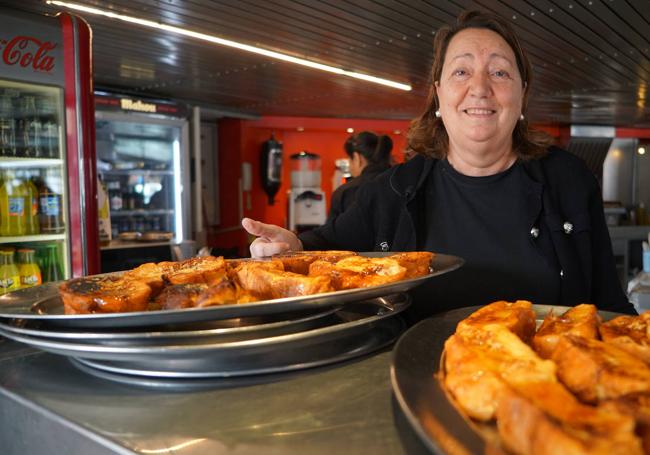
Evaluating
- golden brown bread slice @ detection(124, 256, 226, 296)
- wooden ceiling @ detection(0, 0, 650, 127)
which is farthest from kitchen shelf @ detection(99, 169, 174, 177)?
golden brown bread slice @ detection(124, 256, 226, 296)

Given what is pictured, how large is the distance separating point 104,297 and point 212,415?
0.29m

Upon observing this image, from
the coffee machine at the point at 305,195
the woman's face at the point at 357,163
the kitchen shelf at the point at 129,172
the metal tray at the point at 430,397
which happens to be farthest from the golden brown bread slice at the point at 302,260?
the coffee machine at the point at 305,195

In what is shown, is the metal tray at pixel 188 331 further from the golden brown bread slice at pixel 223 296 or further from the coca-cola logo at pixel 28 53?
the coca-cola logo at pixel 28 53

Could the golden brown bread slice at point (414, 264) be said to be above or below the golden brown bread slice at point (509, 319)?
above

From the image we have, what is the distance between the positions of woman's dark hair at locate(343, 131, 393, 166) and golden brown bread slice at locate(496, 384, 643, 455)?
4.01 metres

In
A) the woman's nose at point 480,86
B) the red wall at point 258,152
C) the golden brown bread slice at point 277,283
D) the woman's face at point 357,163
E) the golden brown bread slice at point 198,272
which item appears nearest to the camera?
the golden brown bread slice at point 277,283

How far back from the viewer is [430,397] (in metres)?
0.64

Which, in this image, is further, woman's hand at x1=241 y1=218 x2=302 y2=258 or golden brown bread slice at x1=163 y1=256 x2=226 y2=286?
woman's hand at x1=241 y1=218 x2=302 y2=258

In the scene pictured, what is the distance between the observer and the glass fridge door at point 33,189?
370 cm

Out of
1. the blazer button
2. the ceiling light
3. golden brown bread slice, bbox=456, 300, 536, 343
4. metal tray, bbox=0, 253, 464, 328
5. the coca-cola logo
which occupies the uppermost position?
the ceiling light

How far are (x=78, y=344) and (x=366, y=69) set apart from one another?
18.3 ft

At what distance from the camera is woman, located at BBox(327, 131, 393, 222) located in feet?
13.9

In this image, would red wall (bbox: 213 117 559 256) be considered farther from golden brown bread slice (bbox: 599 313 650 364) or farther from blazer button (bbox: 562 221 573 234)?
golden brown bread slice (bbox: 599 313 650 364)

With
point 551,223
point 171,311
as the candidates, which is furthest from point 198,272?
point 551,223
